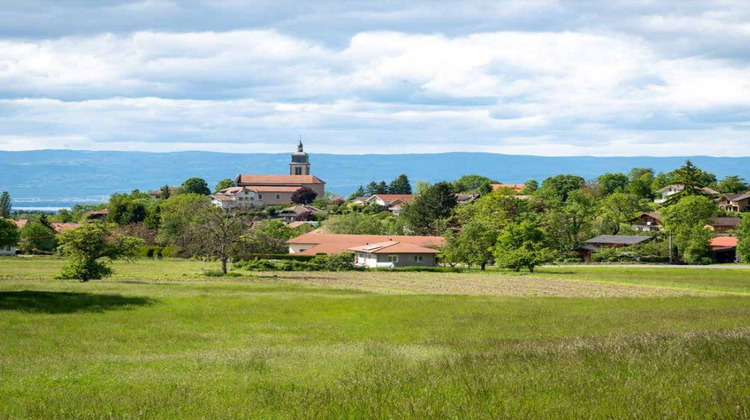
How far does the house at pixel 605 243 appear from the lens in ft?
414

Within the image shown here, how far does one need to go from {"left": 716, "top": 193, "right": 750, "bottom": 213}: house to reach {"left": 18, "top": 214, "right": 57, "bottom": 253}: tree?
123 m

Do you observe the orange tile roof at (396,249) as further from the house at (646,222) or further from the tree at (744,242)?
the house at (646,222)

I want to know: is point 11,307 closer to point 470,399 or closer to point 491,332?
point 491,332

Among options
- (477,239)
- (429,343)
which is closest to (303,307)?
(429,343)

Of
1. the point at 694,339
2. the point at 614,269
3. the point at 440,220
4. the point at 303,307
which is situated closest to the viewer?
the point at 694,339

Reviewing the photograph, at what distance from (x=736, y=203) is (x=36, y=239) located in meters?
130

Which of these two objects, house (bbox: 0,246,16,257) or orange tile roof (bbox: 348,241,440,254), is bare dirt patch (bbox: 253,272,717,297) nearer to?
orange tile roof (bbox: 348,241,440,254)

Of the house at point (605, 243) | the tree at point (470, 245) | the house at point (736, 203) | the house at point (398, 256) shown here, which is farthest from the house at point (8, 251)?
the house at point (736, 203)

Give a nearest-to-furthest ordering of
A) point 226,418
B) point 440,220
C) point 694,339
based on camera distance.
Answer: point 226,418 → point 694,339 → point 440,220

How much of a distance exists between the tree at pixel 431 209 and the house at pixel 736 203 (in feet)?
189

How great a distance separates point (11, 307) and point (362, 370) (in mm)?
27213

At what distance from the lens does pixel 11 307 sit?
40.2 m

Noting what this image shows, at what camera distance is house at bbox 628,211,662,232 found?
153050mm

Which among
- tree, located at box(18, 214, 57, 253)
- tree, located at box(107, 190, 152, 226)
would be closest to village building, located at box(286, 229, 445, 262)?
tree, located at box(18, 214, 57, 253)
